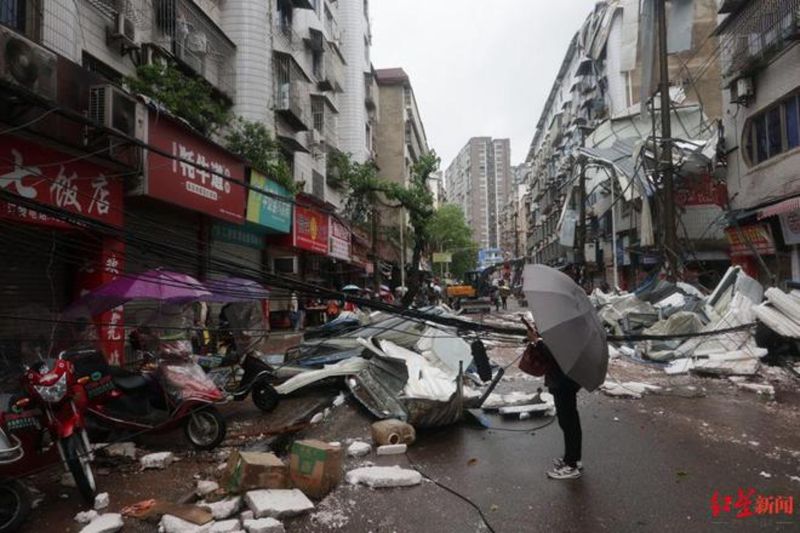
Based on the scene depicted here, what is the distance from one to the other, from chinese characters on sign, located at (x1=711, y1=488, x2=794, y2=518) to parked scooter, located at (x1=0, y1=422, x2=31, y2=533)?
5146 mm

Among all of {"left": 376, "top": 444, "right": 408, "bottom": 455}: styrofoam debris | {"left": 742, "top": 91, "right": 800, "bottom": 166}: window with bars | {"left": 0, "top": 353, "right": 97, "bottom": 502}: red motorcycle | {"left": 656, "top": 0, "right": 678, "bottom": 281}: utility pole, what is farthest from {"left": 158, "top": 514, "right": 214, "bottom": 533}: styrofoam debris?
{"left": 742, "top": 91, "right": 800, "bottom": 166}: window with bars

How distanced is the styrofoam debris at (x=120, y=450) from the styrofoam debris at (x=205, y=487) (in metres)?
1.48

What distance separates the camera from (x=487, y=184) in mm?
156250

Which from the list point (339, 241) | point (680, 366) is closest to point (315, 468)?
point (680, 366)

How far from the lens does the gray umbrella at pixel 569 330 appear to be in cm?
460

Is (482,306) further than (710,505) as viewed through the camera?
Yes

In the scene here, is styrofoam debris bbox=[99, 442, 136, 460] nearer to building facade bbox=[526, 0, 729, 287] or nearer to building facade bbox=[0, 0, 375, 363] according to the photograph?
building facade bbox=[0, 0, 375, 363]

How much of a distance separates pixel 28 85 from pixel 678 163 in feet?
64.8

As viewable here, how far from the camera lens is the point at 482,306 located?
3009cm

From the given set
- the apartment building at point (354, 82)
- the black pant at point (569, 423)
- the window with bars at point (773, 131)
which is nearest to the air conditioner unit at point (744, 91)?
the window with bars at point (773, 131)

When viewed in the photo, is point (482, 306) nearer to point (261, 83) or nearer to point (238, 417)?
point (261, 83)

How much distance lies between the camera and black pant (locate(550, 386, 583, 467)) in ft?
16.6

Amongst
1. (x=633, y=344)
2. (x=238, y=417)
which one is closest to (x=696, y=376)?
(x=633, y=344)

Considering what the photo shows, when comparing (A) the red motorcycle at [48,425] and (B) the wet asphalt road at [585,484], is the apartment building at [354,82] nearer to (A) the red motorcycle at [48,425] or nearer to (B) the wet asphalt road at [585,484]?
(B) the wet asphalt road at [585,484]
